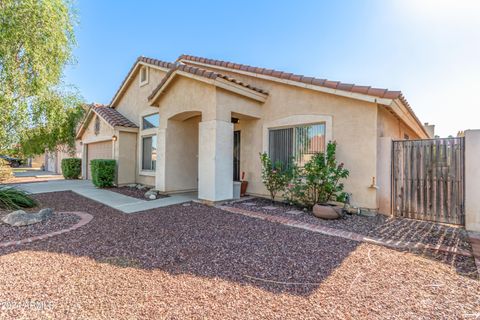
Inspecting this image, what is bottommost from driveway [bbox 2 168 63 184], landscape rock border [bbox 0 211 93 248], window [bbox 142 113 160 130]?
landscape rock border [bbox 0 211 93 248]

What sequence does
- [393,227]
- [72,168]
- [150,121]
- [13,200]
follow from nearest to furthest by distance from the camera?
[393,227]
[13,200]
[150,121]
[72,168]

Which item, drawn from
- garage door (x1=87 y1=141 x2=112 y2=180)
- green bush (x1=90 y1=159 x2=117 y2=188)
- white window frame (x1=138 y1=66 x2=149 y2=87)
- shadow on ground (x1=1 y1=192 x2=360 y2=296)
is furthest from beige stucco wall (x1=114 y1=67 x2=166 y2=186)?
shadow on ground (x1=1 y1=192 x2=360 y2=296)

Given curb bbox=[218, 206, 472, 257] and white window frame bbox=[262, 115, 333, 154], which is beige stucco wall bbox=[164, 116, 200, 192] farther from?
curb bbox=[218, 206, 472, 257]

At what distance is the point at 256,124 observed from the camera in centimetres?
1026

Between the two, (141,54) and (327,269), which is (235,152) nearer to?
(327,269)

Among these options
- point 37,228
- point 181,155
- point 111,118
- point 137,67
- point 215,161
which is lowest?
point 37,228

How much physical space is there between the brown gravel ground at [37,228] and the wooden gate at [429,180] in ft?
32.3

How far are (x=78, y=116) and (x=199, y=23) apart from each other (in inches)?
577

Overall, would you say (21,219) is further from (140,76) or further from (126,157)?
(140,76)

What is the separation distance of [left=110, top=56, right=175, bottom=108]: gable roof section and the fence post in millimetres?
11937

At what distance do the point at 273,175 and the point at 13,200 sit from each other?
8828 millimetres

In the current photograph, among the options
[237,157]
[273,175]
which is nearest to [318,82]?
[273,175]

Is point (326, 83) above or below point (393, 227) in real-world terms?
above

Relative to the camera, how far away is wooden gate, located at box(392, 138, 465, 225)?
253 inches
